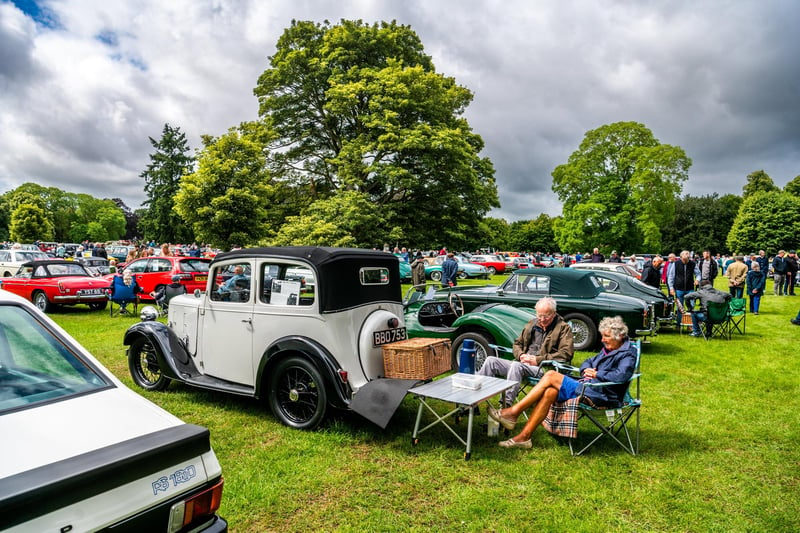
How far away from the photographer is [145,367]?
667cm

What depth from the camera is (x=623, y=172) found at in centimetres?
4162

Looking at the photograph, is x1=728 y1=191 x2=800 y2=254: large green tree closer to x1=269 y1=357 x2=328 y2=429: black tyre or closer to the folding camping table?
the folding camping table

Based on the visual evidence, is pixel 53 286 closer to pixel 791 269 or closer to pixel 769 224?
pixel 791 269

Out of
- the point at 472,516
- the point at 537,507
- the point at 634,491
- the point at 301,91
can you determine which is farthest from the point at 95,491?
the point at 301,91

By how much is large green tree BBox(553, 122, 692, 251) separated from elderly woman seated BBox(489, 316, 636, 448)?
38228mm

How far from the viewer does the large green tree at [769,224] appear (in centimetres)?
4653

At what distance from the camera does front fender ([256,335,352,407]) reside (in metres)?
4.76

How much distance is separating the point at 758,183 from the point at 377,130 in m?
64.9

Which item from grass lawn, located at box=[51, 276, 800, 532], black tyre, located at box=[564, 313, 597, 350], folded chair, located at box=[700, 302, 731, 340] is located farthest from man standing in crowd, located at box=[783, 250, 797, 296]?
grass lawn, located at box=[51, 276, 800, 532]

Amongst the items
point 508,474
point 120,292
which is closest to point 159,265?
point 120,292

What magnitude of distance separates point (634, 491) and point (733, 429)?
225cm

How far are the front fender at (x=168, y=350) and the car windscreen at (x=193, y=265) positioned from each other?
30.4ft

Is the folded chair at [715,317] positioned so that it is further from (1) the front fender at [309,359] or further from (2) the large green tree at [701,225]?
(2) the large green tree at [701,225]

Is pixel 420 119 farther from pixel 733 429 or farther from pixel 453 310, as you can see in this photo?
pixel 733 429
